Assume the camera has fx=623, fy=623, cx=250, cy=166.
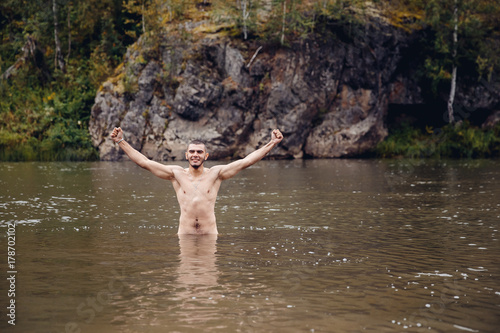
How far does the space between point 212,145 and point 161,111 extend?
4.70 metres

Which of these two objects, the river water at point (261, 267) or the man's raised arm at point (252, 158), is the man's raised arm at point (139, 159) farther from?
the river water at point (261, 267)

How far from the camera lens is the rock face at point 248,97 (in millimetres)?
46125

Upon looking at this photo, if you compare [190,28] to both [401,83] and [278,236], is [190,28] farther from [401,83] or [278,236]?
[278,236]

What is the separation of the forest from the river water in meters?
30.8

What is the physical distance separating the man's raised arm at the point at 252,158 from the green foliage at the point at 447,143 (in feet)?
126

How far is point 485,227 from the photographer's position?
12242 mm

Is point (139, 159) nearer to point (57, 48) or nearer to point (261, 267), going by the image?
point (261, 267)

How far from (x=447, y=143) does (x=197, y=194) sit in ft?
131

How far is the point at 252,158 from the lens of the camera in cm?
1029

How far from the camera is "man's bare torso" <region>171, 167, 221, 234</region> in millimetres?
10719

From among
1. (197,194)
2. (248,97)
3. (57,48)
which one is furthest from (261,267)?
(57,48)

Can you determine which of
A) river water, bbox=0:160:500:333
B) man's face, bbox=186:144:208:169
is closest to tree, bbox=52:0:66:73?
river water, bbox=0:160:500:333

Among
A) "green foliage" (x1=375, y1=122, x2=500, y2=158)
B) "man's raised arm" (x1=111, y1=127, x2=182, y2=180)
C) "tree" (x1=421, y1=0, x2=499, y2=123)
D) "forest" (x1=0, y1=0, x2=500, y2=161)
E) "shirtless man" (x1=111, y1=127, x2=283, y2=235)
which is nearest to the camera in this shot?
"man's raised arm" (x1=111, y1=127, x2=182, y2=180)

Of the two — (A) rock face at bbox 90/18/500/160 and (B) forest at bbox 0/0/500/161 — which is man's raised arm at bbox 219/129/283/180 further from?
(B) forest at bbox 0/0/500/161
